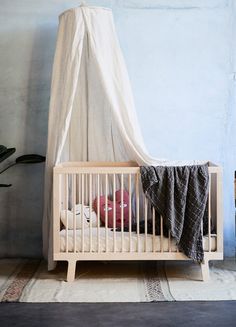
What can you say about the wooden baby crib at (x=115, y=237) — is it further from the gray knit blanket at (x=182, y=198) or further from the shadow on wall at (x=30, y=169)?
the shadow on wall at (x=30, y=169)

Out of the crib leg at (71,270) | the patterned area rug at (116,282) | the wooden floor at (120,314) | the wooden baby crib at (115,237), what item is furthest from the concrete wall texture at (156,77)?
the wooden floor at (120,314)

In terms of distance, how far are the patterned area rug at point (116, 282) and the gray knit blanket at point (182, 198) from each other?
246mm

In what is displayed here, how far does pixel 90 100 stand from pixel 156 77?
1.88 feet

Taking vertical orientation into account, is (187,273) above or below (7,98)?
below

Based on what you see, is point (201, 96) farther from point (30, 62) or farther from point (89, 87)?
point (30, 62)

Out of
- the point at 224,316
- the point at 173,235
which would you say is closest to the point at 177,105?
the point at 173,235

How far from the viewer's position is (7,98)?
4.54 metres

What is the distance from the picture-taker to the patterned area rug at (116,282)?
3494mm

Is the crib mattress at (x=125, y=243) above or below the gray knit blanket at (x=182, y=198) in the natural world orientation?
below

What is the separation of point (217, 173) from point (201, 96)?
95 centimetres

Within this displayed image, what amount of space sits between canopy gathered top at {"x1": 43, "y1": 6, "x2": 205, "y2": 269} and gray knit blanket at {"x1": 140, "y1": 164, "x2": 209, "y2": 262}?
197 mm

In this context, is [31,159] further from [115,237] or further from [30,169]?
[115,237]

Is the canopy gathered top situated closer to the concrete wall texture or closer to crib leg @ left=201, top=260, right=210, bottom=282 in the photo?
the concrete wall texture

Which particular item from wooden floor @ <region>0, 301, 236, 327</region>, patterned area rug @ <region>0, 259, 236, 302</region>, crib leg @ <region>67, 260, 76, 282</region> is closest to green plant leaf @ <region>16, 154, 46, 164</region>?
patterned area rug @ <region>0, 259, 236, 302</region>
